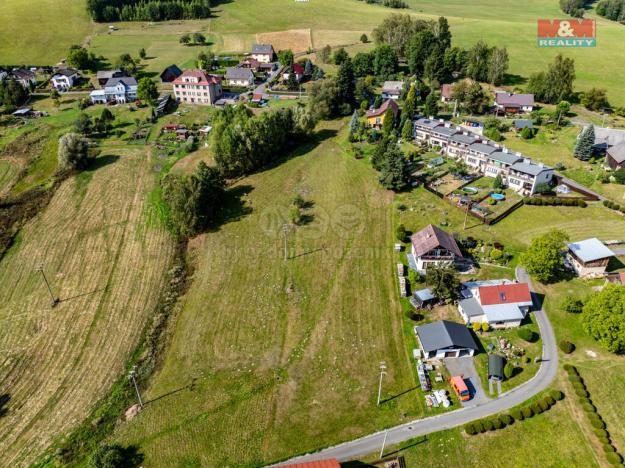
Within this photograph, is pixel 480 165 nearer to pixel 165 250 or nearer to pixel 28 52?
pixel 165 250

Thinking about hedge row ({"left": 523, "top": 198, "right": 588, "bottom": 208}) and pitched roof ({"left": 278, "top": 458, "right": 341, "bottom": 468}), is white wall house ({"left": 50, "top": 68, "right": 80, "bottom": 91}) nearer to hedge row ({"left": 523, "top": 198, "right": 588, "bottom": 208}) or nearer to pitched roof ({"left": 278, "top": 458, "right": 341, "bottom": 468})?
hedge row ({"left": 523, "top": 198, "right": 588, "bottom": 208})

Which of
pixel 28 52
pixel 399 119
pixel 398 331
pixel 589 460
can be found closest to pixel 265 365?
pixel 398 331

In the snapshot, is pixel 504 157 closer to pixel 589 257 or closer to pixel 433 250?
pixel 589 257

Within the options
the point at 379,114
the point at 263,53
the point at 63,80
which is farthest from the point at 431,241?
the point at 63,80

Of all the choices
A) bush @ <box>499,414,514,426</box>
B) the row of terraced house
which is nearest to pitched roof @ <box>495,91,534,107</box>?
the row of terraced house

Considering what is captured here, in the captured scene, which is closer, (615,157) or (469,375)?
(469,375)
